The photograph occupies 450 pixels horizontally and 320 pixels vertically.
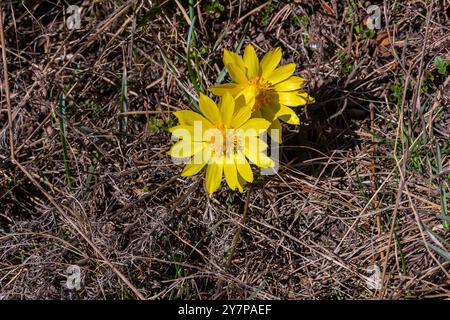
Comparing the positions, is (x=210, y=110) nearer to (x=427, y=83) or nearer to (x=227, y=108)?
(x=227, y=108)

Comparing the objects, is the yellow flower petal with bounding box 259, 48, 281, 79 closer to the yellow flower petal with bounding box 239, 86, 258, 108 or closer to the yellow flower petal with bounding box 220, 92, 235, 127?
the yellow flower petal with bounding box 239, 86, 258, 108

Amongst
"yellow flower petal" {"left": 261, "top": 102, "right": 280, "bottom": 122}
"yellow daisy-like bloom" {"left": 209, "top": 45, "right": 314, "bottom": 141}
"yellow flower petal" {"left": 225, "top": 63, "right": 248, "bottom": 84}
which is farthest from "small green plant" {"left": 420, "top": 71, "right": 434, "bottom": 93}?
"yellow flower petal" {"left": 225, "top": 63, "right": 248, "bottom": 84}

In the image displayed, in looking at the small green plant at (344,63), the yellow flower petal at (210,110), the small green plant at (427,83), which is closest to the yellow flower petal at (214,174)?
the yellow flower petal at (210,110)

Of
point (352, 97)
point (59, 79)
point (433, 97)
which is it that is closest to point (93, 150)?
point (59, 79)

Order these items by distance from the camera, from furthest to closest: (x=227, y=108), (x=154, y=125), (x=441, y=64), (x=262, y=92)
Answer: (x=154, y=125), (x=441, y=64), (x=262, y=92), (x=227, y=108)

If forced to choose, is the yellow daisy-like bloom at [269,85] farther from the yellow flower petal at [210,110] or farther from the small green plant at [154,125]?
the small green plant at [154,125]

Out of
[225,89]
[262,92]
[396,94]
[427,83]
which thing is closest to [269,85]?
[262,92]
